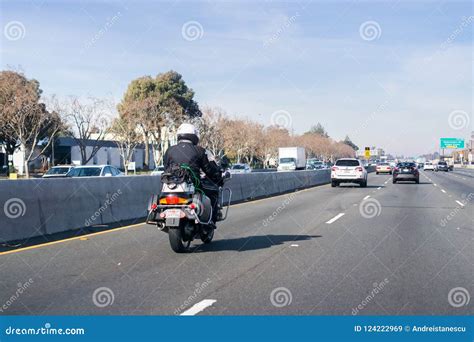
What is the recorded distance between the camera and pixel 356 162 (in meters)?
37.0

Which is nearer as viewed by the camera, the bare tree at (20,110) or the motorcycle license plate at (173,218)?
the motorcycle license plate at (173,218)

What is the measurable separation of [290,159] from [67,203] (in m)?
55.5

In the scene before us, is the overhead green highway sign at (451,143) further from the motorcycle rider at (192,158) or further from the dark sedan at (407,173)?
the motorcycle rider at (192,158)

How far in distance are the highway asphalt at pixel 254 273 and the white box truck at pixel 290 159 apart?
52.2m

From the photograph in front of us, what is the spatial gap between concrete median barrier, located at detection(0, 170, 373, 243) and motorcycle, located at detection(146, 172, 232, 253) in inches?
129

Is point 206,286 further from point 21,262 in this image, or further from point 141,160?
point 141,160

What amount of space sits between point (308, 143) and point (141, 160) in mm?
68314

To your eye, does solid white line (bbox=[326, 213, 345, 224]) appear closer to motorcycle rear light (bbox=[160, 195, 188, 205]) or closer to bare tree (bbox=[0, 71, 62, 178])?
motorcycle rear light (bbox=[160, 195, 188, 205])

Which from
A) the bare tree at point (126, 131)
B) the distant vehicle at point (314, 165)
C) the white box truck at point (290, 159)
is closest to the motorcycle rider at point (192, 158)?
the bare tree at point (126, 131)

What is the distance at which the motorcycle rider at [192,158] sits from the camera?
9.91 metres

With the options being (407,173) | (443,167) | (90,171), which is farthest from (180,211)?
(443,167)

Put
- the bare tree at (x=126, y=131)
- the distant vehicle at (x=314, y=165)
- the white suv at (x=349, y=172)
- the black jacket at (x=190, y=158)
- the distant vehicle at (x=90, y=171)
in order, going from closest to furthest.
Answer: the black jacket at (x=190, y=158)
the distant vehicle at (x=90, y=171)
the white suv at (x=349, y=172)
the bare tree at (x=126, y=131)
the distant vehicle at (x=314, y=165)

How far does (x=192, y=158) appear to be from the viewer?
32.4ft

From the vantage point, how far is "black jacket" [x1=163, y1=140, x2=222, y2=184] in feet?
32.5
